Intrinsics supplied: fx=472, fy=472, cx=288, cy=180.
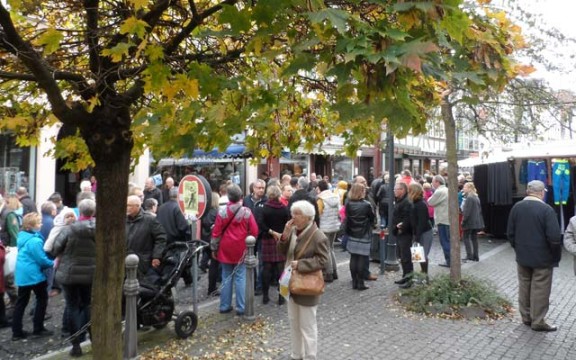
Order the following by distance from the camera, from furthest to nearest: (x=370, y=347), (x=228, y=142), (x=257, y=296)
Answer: (x=257, y=296), (x=370, y=347), (x=228, y=142)

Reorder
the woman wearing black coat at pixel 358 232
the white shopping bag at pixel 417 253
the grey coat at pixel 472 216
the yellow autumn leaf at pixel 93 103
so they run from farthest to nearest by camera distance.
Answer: the grey coat at pixel 472 216
the woman wearing black coat at pixel 358 232
the white shopping bag at pixel 417 253
the yellow autumn leaf at pixel 93 103

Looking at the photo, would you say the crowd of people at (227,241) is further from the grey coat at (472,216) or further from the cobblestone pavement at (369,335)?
A: the cobblestone pavement at (369,335)

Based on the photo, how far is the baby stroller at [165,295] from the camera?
5.75 m

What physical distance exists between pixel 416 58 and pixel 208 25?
338 cm

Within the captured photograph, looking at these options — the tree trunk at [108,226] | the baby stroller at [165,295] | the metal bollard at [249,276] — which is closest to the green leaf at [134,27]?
the tree trunk at [108,226]

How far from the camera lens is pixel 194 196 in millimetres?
6613

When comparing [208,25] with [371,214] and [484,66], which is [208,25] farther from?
[371,214]

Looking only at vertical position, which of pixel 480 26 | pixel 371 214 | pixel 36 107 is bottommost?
pixel 371 214

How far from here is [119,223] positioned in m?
3.53

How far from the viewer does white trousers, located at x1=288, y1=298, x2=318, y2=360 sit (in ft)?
16.2

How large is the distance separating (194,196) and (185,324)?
1728 mm

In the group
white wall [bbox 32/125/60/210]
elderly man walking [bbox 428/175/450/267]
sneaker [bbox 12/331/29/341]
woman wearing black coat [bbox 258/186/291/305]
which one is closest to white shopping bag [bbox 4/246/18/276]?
sneaker [bbox 12/331/29/341]

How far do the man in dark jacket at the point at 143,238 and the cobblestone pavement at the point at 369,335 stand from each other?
0.95 metres

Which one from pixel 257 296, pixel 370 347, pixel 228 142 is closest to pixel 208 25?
pixel 228 142
